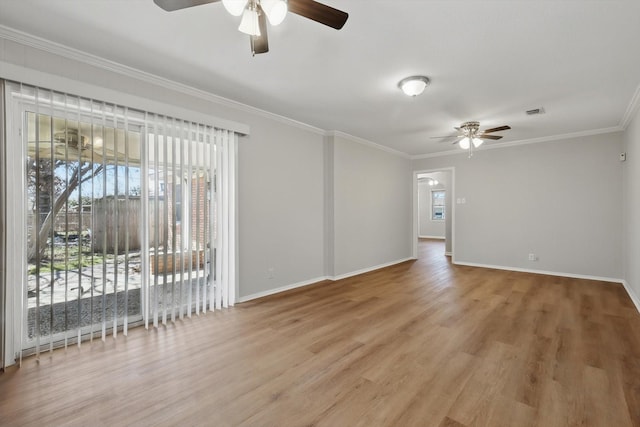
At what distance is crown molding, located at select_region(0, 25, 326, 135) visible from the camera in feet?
7.52

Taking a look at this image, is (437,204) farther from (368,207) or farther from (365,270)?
(365,270)

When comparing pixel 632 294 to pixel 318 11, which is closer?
pixel 318 11

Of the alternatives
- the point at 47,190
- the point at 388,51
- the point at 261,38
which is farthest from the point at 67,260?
the point at 388,51

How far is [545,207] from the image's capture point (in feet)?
18.0

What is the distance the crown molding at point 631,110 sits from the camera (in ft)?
11.2

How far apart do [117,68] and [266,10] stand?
6.87ft

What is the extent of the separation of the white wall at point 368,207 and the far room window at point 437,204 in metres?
5.75

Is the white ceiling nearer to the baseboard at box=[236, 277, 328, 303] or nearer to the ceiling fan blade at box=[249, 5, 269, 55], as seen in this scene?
the ceiling fan blade at box=[249, 5, 269, 55]

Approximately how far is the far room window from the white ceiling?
840cm

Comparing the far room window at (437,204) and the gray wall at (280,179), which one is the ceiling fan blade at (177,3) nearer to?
the gray wall at (280,179)

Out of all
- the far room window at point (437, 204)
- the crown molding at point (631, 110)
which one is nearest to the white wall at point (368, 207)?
the crown molding at point (631, 110)

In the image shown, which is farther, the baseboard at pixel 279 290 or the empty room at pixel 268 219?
the baseboard at pixel 279 290

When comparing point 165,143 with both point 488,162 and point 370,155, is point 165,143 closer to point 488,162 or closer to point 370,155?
point 370,155

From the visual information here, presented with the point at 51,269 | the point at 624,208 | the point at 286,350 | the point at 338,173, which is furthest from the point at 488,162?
the point at 51,269
